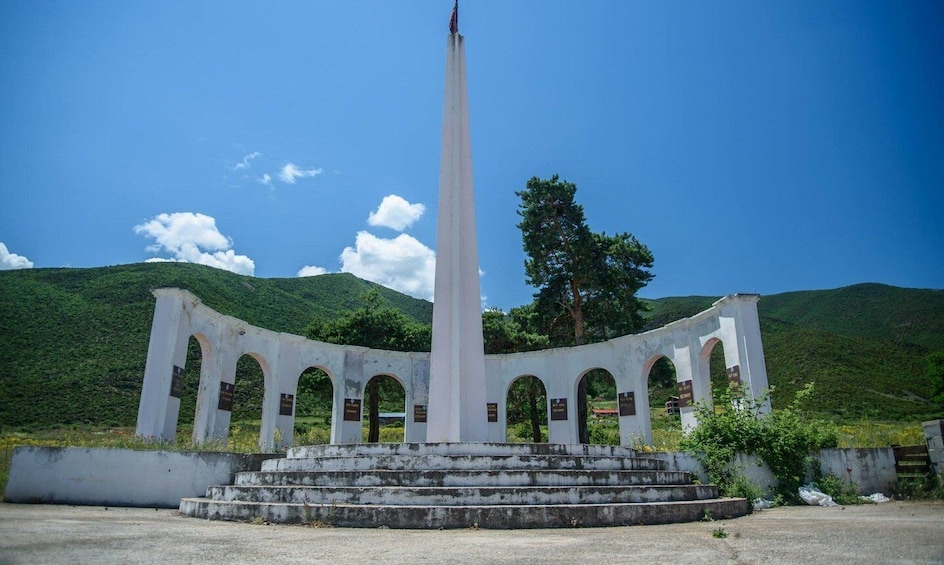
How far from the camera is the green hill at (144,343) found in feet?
99.8

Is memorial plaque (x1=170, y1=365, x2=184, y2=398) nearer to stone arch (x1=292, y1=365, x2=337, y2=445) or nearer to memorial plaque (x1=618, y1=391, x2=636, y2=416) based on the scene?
stone arch (x1=292, y1=365, x2=337, y2=445)

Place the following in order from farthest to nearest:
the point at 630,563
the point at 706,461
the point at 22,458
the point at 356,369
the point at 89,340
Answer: the point at 89,340
the point at 356,369
the point at 706,461
the point at 22,458
the point at 630,563

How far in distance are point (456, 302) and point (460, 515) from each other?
692 cm

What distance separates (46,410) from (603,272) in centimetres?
2739

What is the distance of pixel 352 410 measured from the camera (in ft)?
66.7

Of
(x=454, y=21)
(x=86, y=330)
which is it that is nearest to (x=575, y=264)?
(x=454, y=21)

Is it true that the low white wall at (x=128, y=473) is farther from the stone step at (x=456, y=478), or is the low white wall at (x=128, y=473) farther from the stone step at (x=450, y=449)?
the stone step at (x=456, y=478)

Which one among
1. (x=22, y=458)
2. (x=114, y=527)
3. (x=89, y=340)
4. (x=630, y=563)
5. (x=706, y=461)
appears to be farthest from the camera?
(x=89, y=340)

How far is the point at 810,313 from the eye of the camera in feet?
213

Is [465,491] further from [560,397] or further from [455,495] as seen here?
[560,397]

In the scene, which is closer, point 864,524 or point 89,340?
point 864,524

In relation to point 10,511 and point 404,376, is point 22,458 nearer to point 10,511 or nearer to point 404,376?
point 10,511

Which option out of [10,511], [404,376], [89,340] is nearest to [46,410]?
[89,340]

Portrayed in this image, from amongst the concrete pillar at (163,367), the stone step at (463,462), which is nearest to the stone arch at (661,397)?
the stone step at (463,462)
